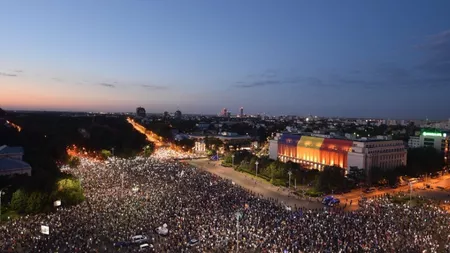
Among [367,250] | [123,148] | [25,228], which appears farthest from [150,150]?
[367,250]

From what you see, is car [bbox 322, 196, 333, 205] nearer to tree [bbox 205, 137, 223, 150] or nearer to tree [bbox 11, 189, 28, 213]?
tree [bbox 11, 189, 28, 213]

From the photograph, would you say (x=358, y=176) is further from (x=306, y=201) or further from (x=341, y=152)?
(x=306, y=201)

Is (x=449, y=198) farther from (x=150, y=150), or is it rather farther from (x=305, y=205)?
(x=150, y=150)

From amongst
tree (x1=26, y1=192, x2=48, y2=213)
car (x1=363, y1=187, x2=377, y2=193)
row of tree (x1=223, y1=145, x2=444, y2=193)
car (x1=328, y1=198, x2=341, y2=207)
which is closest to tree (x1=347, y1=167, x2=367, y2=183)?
row of tree (x1=223, y1=145, x2=444, y2=193)

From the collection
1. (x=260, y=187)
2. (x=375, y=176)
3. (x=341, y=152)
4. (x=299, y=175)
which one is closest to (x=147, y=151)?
(x=260, y=187)

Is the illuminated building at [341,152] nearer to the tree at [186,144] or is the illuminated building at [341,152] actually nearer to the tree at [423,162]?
the tree at [423,162]

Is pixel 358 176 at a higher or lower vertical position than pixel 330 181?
lower
